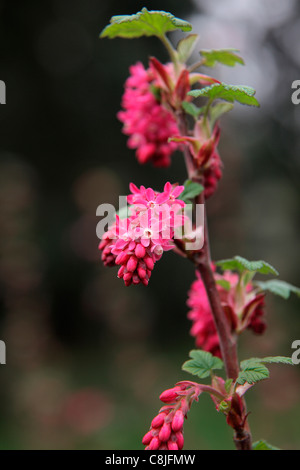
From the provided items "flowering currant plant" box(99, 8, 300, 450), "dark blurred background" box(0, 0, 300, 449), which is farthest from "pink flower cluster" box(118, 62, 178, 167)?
"dark blurred background" box(0, 0, 300, 449)

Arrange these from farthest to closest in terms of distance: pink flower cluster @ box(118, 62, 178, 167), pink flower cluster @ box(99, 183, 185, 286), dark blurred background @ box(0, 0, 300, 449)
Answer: dark blurred background @ box(0, 0, 300, 449), pink flower cluster @ box(118, 62, 178, 167), pink flower cluster @ box(99, 183, 185, 286)

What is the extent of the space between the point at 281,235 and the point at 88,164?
2.29m

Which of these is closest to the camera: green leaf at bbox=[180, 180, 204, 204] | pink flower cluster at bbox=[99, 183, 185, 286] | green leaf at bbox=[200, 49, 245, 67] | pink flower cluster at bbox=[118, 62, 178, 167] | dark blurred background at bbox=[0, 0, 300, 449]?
pink flower cluster at bbox=[99, 183, 185, 286]

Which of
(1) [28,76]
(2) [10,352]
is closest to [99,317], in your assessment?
(2) [10,352]

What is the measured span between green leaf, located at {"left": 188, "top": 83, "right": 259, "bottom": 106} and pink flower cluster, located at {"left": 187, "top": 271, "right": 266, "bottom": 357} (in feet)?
1.06

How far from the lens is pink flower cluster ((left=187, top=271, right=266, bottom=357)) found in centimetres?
77

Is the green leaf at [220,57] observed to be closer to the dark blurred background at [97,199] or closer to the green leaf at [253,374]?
the green leaf at [253,374]

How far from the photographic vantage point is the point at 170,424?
58 centimetres

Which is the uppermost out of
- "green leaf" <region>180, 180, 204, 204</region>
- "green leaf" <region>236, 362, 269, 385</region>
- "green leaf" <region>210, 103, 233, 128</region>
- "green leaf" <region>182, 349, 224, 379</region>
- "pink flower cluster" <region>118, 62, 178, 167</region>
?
"pink flower cluster" <region>118, 62, 178, 167</region>

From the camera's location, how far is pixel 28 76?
4312mm

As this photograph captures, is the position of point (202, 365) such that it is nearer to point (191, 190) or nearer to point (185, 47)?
point (191, 190)

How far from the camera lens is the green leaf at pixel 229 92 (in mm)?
633

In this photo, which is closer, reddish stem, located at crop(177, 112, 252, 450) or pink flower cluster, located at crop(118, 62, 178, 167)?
reddish stem, located at crop(177, 112, 252, 450)

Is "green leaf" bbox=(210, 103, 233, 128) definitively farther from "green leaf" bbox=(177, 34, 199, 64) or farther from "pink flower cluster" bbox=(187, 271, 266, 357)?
"pink flower cluster" bbox=(187, 271, 266, 357)
